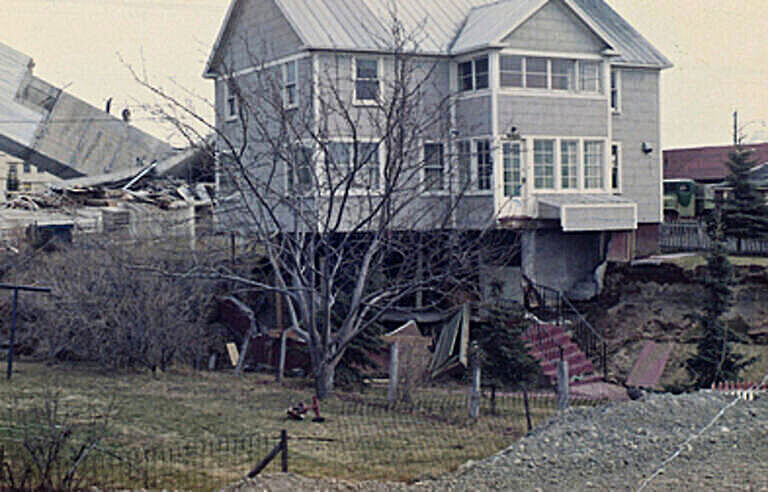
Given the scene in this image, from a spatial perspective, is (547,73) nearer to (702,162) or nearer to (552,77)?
(552,77)

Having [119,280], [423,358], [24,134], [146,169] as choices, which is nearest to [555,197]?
[423,358]

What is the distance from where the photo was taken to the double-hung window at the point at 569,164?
81.1 ft

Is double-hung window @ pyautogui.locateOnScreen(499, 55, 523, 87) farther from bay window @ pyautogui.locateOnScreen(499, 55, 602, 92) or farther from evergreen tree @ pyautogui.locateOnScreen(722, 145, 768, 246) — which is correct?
evergreen tree @ pyautogui.locateOnScreen(722, 145, 768, 246)

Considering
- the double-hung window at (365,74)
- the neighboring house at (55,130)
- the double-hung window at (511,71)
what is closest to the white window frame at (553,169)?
the double-hung window at (511,71)

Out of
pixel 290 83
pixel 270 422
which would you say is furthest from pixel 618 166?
pixel 270 422

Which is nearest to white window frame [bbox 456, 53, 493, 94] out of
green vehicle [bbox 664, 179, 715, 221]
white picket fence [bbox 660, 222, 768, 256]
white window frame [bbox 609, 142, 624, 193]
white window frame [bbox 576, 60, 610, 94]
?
white window frame [bbox 576, 60, 610, 94]

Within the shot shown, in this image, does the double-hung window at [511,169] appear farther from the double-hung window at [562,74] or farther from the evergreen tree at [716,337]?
the evergreen tree at [716,337]

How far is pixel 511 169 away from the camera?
24.0m

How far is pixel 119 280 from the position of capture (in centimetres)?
1944

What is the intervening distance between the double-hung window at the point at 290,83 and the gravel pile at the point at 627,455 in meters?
12.6

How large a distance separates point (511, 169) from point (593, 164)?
8.72 feet

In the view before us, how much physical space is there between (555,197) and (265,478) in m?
15.7

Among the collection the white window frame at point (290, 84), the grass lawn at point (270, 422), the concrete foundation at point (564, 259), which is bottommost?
the grass lawn at point (270, 422)

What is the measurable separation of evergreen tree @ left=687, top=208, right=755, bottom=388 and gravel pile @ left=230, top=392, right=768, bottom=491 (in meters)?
4.83
